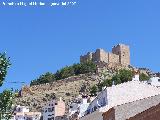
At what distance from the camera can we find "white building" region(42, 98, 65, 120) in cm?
12669

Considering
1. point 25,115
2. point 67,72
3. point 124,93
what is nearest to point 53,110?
point 25,115

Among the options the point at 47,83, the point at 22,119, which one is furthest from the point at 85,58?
the point at 22,119

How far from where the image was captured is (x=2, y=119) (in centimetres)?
2917

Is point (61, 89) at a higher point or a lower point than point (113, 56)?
lower

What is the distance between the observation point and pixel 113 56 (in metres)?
193

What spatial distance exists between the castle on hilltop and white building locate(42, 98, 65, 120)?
57003 millimetres

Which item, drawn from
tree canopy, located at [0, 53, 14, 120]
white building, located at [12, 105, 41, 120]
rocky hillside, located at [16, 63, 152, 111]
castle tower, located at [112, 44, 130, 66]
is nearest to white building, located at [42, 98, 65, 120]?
white building, located at [12, 105, 41, 120]

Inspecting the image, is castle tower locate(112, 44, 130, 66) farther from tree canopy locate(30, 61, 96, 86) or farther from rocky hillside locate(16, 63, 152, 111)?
rocky hillside locate(16, 63, 152, 111)

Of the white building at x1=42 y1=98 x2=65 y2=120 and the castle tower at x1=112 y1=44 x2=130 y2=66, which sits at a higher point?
the castle tower at x1=112 y1=44 x2=130 y2=66

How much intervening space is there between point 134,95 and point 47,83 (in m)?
107

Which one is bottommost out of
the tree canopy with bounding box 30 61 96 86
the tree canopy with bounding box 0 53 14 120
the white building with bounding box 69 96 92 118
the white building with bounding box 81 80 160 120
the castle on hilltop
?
the tree canopy with bounding box 0 53 14 120

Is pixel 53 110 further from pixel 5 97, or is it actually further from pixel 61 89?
pixel 5 97

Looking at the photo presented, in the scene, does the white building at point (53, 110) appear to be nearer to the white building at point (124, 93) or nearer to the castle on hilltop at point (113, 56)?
the castle on hilltop at point (113, 56)

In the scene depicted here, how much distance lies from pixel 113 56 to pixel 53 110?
6978cm
